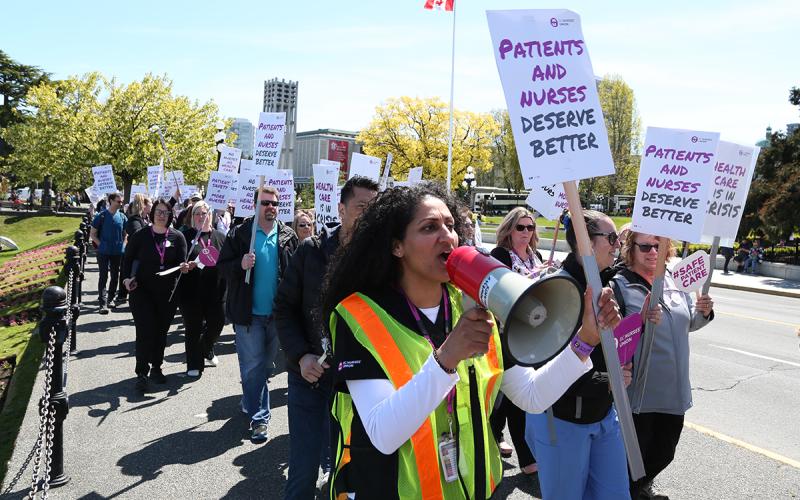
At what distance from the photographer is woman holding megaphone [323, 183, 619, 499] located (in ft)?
6.30

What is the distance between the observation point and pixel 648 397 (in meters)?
3.96

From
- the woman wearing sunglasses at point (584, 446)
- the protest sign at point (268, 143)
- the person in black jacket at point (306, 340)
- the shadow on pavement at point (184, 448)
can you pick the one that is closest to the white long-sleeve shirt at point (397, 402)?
the woman wearing sunglasses at point (584, 446)

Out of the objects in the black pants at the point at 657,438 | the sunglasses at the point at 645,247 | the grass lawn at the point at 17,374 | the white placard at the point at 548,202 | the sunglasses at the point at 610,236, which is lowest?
the grass lawn at the point at 17,374

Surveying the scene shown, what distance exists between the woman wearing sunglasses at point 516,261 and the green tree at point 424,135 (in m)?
38.2

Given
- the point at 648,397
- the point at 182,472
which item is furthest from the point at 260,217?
the point at 648,397

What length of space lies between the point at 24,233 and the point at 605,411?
38079mm

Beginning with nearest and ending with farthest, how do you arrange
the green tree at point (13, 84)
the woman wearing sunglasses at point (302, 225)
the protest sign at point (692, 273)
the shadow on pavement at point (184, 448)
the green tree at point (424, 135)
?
the protest sign at point (692, 273)
the shadow on pavement at point (184, 448)
the woman wearing sunglasses at point (302, 225)
the green tree at point (424, 135)
the green tree at point (13, 84)

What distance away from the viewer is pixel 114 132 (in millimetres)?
35344

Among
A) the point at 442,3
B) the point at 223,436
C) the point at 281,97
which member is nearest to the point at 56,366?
the point at 223,436

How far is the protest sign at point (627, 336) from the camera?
3.48 m

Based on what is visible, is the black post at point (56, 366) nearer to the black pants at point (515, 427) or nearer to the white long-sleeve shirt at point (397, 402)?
the black pants at point (515, 427)

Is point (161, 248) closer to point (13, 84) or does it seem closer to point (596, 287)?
point (596, 287)

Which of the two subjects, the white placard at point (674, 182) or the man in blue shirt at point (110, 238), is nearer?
the white placard at point (674, 182)

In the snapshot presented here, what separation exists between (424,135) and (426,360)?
43.9m
